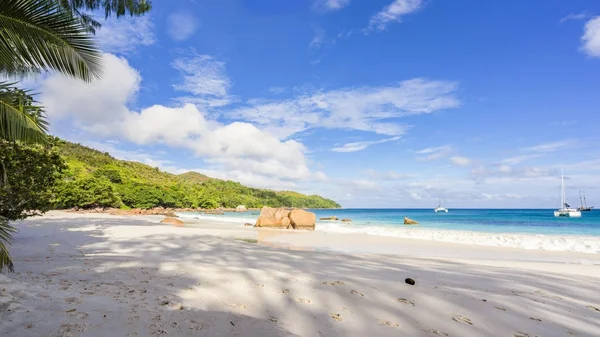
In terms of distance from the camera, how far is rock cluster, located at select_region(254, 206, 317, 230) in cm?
2716

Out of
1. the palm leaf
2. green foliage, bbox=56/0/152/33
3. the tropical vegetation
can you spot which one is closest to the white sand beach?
the tropical vegetation

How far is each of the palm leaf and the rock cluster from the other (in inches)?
910

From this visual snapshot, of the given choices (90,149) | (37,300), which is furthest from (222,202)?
(37,300)

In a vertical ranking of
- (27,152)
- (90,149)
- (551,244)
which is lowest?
(551,244)

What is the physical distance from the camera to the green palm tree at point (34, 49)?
151 inches

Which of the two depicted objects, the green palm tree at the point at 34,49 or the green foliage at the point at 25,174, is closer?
the green palm tree at the point at 34,49

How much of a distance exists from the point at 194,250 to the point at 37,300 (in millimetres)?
6330

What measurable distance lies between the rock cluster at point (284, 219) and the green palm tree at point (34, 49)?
22.6 meters

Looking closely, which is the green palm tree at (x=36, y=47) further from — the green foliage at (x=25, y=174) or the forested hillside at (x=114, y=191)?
the forested hillside at (x=114, y=191)

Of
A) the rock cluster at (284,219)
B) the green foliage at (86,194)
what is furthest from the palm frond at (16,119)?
the green foliage at (86,194)

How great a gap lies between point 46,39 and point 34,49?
0.74 feet

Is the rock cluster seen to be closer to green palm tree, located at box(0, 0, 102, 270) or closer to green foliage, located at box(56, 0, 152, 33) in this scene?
green foliage, located at box(56, 0, 152, 33)

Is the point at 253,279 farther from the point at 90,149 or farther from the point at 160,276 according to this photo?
the point at 90,149

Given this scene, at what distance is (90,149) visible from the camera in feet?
362
